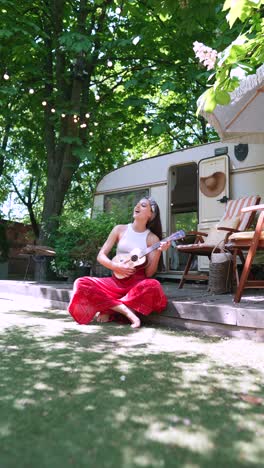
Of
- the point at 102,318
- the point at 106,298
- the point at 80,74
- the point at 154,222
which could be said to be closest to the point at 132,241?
the point at 154,222

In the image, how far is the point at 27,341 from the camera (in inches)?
112

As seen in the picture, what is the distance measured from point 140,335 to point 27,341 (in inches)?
34.4

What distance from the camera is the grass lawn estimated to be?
124cm

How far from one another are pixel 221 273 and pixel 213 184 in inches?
92.5

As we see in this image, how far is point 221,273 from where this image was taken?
4352 millimetres

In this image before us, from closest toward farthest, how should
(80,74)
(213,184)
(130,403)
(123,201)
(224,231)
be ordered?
(130,403) → (224,231) → (213,184) → (123,201) → (80,74)

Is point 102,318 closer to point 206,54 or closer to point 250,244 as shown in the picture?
point 250,244

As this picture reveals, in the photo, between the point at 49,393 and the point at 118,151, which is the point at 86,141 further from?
the point at 49,393

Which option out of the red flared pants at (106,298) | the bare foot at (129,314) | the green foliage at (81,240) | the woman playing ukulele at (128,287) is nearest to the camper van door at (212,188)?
the green foliage at (81,240)

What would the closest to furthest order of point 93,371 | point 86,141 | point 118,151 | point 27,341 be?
1. point 93,371
2. point 27,341
3. point 86,141
4. point 118,151

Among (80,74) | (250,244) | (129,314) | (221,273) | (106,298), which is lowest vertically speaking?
(129,314)

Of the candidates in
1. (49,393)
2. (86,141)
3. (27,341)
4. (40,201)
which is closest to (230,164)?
(86,141)

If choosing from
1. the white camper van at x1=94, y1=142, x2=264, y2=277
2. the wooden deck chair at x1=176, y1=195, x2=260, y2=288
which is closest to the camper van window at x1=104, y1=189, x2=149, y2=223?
the white camper van at x1=94, y1=142, x2=264, y2=277

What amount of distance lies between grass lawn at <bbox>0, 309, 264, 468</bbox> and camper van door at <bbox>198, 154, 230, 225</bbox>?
3.56m
